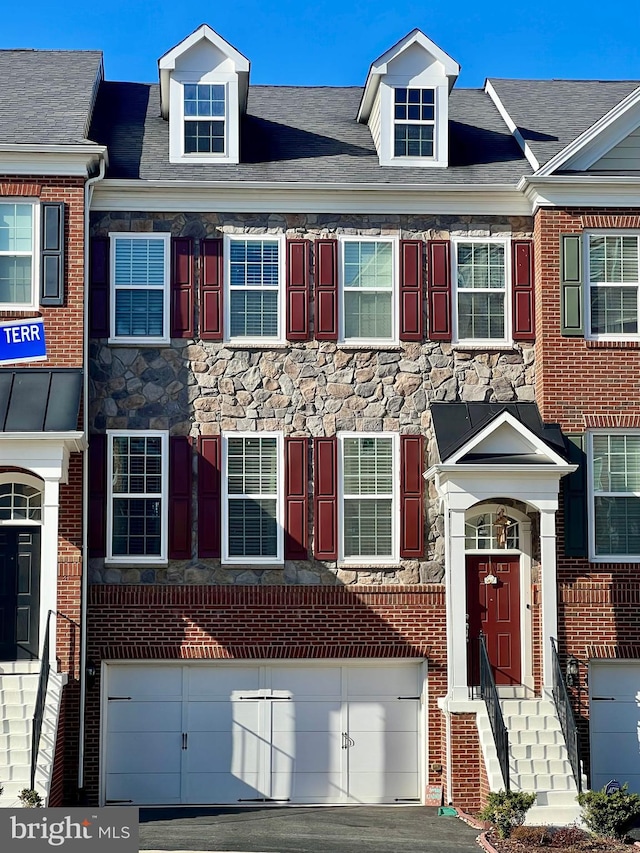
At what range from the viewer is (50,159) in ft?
57.3

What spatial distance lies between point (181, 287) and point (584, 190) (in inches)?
239

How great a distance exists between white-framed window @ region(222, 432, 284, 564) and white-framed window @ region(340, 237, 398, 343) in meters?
2.03

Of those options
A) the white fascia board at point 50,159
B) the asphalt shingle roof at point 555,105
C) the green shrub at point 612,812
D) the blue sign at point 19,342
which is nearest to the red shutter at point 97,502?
the white fascia board at point 50,159

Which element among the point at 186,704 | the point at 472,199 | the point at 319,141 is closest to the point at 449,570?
the point at 186,704

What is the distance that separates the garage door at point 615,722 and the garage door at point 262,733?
99.0 inches

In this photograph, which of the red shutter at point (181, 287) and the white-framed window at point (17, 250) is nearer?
the white-framed window at point (17, 250)

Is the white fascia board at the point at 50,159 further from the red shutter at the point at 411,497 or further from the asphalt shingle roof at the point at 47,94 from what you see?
the red shutter at the point at 411,497

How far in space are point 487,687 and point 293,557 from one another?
3.29 m

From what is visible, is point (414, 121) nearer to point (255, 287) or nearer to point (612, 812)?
point (255, 287)

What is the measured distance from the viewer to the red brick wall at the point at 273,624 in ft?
57.3

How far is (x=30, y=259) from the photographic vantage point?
17547mm

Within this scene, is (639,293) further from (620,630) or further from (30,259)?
(30,259)

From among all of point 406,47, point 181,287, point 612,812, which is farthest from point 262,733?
point 406,47

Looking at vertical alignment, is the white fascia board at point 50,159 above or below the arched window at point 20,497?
above
